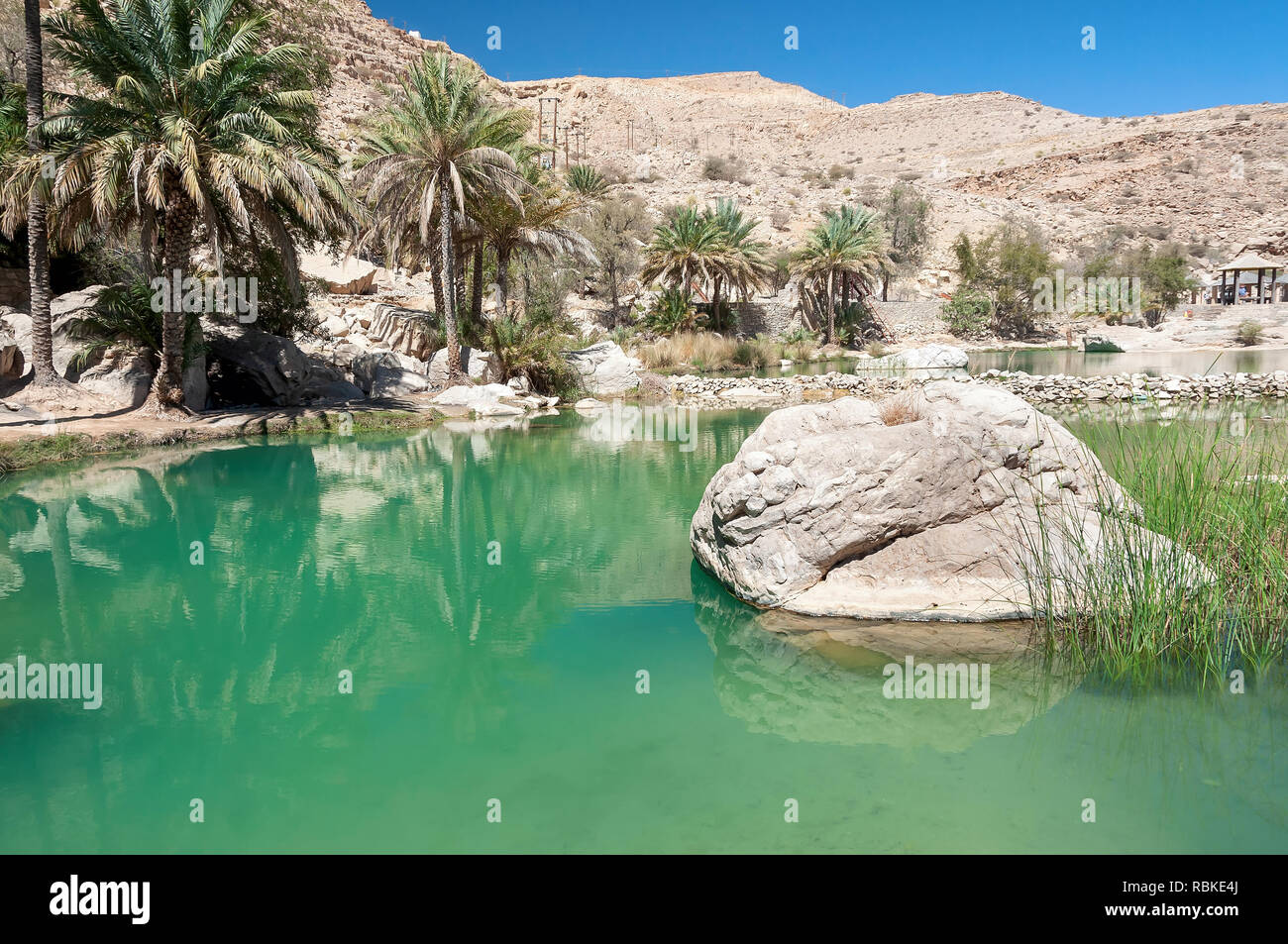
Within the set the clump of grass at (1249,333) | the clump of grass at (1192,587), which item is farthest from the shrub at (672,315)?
the clump of grass at (1192,587)

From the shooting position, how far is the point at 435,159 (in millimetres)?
19953

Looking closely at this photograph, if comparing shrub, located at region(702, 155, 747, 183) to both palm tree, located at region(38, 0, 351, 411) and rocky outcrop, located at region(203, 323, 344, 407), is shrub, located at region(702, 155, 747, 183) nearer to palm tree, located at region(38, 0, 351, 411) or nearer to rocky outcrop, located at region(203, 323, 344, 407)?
rocky outcrop, located at region(203, 323, 344, 407)

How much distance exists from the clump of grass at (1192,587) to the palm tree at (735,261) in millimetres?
28168

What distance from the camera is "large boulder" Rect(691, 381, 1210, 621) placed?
A: 6.42 meters

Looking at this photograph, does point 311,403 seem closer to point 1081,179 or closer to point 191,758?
point 191,758

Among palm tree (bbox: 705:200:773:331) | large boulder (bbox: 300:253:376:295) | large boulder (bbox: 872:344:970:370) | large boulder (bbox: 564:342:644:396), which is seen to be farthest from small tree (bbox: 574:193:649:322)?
large boulder (bbox: 872:344:970:370)

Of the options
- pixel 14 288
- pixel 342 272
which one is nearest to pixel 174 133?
pixel 14 288

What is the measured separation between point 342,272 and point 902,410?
28.2 meters

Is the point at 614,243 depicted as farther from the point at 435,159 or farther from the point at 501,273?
the point at 435,159

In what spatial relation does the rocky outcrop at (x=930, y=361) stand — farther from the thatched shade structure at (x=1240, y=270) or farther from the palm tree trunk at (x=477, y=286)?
the thatched shade structure at (x=1240, y=270)

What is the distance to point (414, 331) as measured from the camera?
24.0m

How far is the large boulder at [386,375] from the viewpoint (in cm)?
2145
